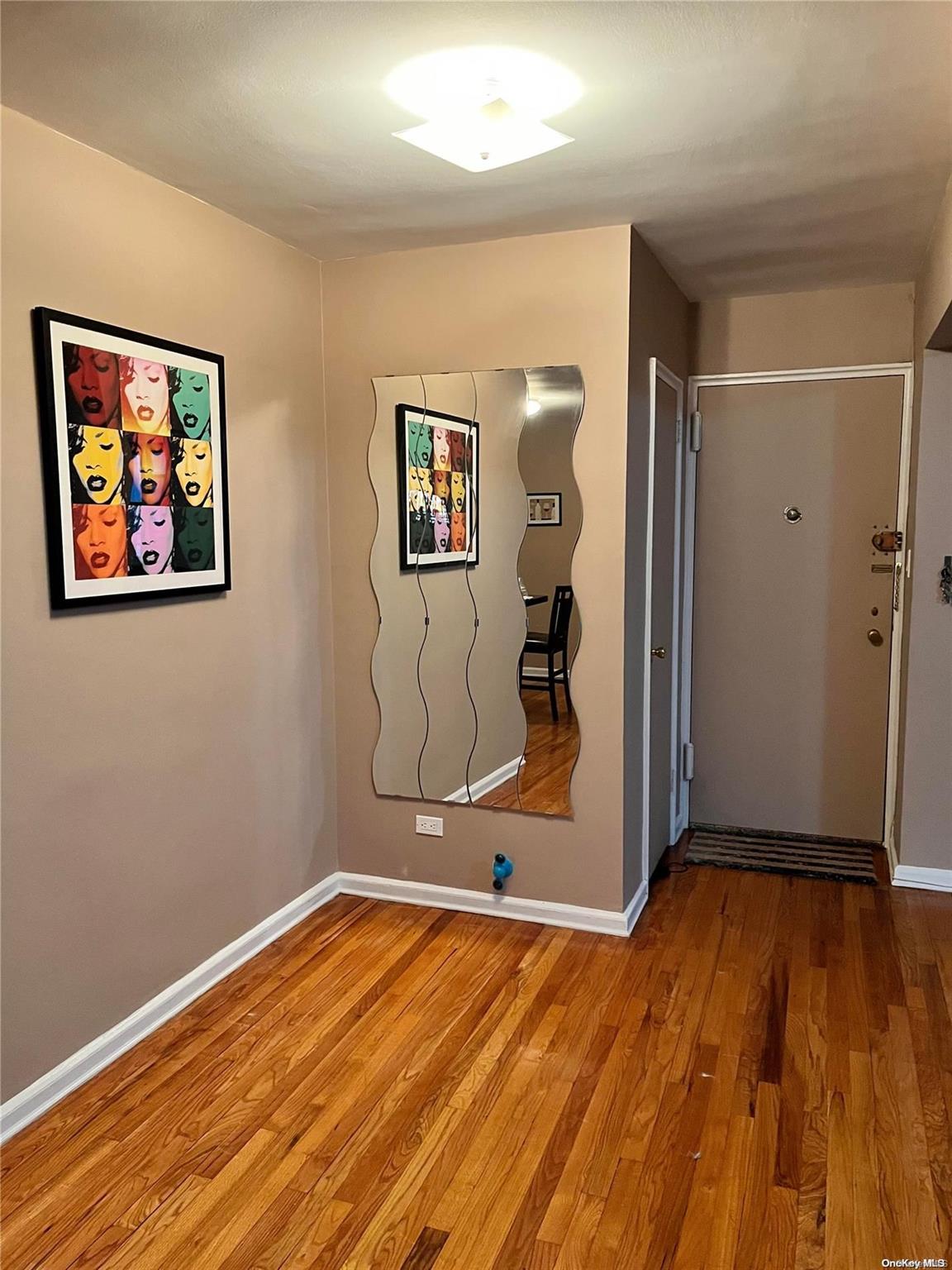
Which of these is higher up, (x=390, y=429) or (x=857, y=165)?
(x=857, y=165)

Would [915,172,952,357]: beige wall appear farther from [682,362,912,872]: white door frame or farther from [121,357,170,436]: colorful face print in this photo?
[121,357,170,436]: colorful face print

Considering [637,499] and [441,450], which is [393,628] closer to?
[441,450]

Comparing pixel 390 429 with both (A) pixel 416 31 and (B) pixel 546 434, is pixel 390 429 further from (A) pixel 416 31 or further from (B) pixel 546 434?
(A) pixel 416 31

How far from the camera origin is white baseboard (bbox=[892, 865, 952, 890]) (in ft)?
12.1

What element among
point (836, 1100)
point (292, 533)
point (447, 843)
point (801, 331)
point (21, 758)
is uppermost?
point (801, 331)

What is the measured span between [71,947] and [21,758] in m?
0.53

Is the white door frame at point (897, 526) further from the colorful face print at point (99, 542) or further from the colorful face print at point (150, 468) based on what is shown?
the colorful face print at point (99, 542)

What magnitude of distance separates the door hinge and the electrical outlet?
6.48ft

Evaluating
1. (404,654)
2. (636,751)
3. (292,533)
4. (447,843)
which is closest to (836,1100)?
(636,751)

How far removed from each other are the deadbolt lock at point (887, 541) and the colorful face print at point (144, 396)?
9.64ft

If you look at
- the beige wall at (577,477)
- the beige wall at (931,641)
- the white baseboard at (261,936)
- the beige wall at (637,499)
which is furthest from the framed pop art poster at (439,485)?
the beige wall at (931,641)

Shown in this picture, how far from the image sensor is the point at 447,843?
357cm

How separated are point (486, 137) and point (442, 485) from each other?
4.45 ft

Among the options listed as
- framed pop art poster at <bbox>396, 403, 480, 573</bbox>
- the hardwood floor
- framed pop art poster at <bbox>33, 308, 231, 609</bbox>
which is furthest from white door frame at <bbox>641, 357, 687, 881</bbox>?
framed pop art poster at <bbox>33, 308, 231, 609</bbox>
